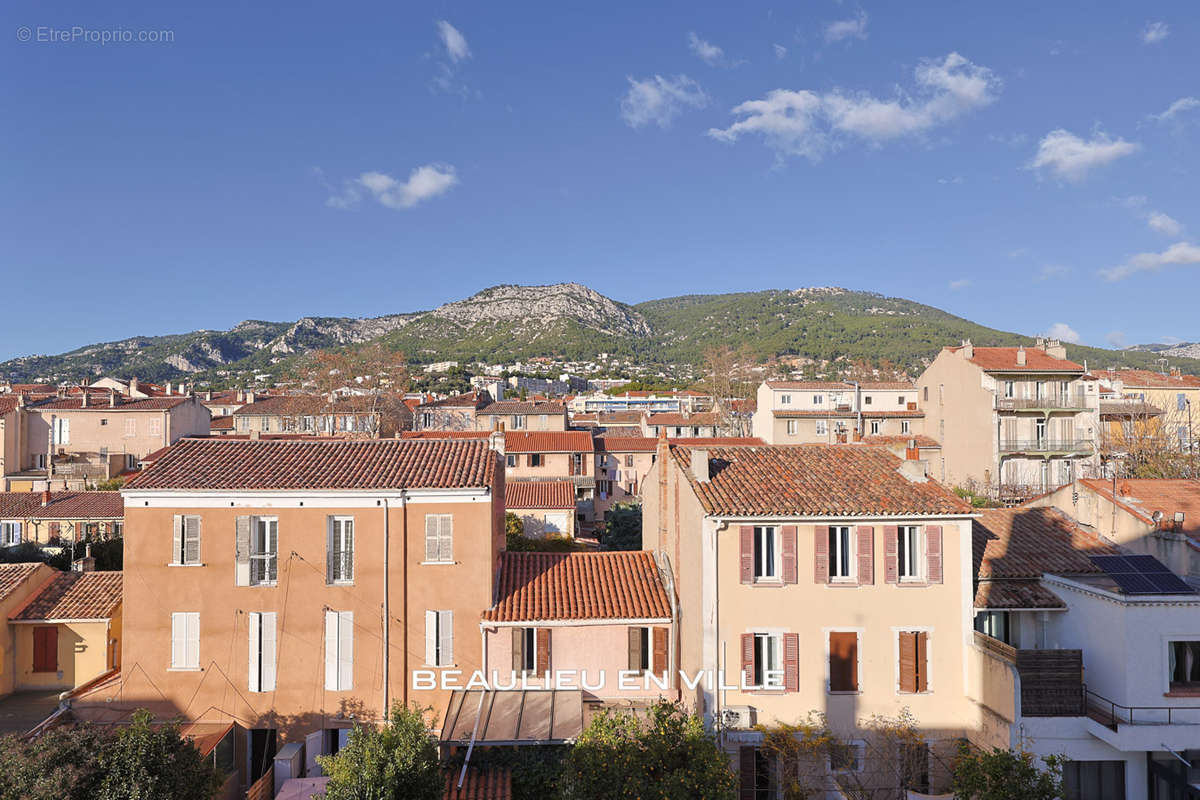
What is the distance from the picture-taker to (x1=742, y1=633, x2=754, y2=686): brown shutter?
17484mm

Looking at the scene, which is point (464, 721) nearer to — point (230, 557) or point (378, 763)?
point (378, 763)

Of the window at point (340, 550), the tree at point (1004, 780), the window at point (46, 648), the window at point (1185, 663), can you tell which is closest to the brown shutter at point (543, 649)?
the window at point (340, 550)

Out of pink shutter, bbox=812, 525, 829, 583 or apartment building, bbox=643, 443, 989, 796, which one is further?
pink shutter, bbox=812, 525, 829, 583

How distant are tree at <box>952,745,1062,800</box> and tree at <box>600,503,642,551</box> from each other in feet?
88.9

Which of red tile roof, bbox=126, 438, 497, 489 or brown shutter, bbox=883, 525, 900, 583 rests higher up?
red tile roof, bbox=126, 438, 497, 489

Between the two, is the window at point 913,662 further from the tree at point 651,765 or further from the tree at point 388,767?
the tree at point 388,767

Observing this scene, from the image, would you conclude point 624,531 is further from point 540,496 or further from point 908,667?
point 908,667

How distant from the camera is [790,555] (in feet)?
58.2

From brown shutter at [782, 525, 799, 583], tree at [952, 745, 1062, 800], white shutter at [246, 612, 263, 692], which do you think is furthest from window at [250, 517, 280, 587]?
tree at [952, 745, 1062, 800]

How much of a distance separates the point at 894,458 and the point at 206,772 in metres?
20.0

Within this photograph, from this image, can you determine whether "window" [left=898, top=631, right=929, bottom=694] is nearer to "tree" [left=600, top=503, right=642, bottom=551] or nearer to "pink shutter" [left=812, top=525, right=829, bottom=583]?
"pink shutter" [left=812, top=525, right=829, bottom=583]

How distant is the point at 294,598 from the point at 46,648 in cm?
1195

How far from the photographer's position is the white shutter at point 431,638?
1956 centimetres

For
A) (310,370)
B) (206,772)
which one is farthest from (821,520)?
(310,370)
